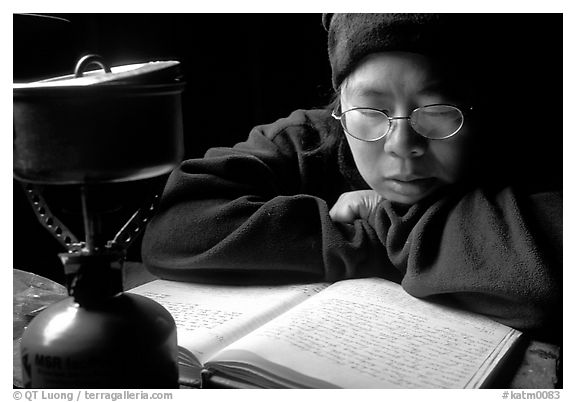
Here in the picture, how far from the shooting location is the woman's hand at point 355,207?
1.04 metres

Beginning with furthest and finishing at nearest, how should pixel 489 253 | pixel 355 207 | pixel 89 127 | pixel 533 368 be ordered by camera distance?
pixel 355 207 < pixel 489 253 < pixel 533 368 < pixel 89 127

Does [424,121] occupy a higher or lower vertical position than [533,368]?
higher

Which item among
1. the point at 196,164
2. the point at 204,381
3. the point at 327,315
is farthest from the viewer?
the point at 196,164

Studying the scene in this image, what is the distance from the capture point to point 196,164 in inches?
41.4

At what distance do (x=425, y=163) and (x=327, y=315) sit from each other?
29 cm

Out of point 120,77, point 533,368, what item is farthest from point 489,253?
point 120,77

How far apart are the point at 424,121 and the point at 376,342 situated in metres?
0.34

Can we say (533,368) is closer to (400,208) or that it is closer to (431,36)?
(400,208)

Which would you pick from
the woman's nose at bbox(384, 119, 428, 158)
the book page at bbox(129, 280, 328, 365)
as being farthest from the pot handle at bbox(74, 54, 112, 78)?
the woman's nose at bbox(384, 119, 428, 158)

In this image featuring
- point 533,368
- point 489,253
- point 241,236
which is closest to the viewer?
point 533,368

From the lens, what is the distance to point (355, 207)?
1.05m
